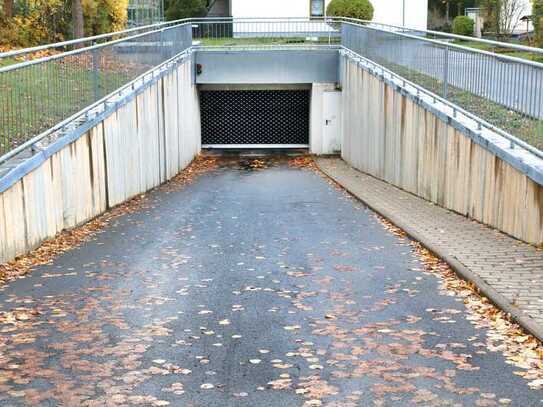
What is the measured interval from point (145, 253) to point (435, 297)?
13.8ft

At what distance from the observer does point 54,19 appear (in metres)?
28.3

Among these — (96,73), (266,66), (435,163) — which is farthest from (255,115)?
(435,163)

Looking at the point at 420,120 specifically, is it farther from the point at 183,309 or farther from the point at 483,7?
the point at 483,7

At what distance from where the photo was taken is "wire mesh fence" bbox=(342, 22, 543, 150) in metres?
9.88

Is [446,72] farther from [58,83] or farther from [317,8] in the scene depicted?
[317,8]

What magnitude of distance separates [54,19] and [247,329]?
78.2ft

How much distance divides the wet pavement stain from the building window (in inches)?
1291

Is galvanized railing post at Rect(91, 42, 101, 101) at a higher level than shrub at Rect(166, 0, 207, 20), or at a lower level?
lower

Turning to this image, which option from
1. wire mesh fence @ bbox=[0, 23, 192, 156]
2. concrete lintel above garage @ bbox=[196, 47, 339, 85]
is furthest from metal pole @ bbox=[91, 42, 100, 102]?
concrete lintel above garage @ bbox=[196, 47, 339, 85]

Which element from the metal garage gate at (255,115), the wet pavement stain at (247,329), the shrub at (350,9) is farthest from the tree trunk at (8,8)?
the wet pavement stain at (247,329)

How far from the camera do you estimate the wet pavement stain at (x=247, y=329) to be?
5.49 m

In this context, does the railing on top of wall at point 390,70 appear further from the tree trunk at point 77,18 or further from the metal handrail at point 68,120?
the tree trunk at point 77,18

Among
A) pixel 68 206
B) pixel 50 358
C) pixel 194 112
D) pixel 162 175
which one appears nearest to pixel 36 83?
pixel 68 206

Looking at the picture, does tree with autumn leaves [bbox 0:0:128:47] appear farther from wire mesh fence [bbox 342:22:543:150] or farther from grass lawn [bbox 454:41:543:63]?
grass lawn [bbox 454:41:543:63]
